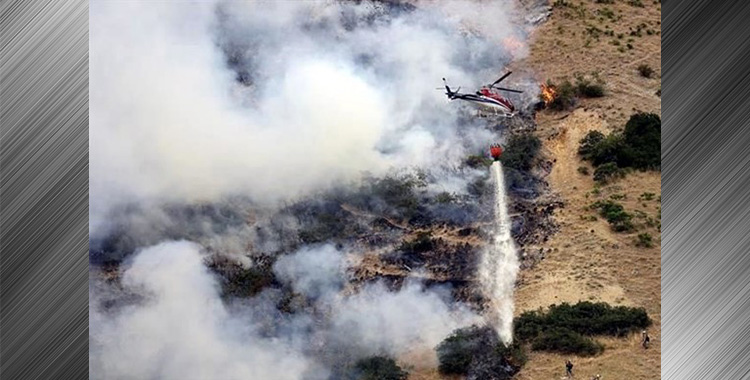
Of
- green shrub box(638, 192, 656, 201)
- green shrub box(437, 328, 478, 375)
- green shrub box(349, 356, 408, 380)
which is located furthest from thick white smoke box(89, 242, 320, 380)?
green shrub box(638, 192, 656, 201)

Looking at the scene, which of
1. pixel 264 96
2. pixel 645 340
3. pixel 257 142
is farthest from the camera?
pixel 264 96

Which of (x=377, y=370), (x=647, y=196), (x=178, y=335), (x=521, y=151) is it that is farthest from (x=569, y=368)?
(x=178, y=335)

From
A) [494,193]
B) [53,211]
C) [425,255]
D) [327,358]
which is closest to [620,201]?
[494,193]

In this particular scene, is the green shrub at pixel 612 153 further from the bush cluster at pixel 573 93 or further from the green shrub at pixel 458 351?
the green shrub at pixel 458 351

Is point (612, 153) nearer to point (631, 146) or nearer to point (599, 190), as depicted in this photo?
point (631, 146)

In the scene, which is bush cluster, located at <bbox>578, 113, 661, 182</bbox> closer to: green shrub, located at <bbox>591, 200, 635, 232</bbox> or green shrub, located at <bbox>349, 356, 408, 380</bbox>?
green shrub, located at <bbox>591, 200, 635, 232</bbox>

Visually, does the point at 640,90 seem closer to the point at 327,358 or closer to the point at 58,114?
the point at 327,358
